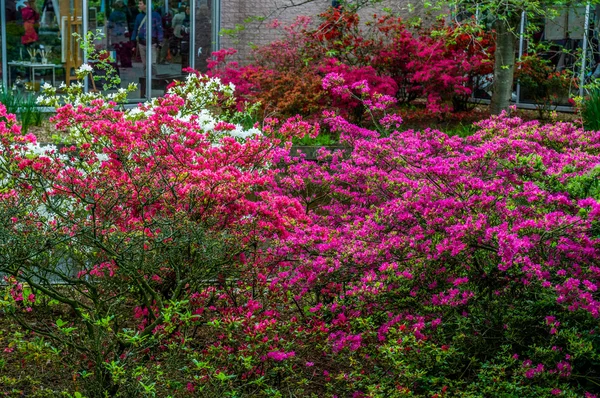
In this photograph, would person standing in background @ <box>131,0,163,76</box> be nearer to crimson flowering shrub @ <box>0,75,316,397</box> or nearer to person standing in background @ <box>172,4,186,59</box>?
person standing in background @ <box>172,4,186,59</box>

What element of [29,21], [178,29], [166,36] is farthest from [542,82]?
[29,21]

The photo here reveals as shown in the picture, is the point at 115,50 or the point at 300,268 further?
the point at 115,50

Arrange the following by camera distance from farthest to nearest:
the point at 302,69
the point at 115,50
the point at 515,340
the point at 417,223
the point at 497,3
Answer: the point at 115,50 → the point at 302,69 → the point at 497,3 → the point at 417,223 → the point at 515,340

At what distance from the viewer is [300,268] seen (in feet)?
18.4

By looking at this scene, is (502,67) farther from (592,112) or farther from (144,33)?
(144,33)

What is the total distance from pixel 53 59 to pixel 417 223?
36.9ft

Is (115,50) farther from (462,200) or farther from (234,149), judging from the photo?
(462,200)

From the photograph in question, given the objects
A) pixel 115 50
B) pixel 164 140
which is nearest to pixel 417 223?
pixel 164 140

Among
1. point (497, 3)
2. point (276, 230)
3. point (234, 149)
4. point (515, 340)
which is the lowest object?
point (515, 340)

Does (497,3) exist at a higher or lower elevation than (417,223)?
higher

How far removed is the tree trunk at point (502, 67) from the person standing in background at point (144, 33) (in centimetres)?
672

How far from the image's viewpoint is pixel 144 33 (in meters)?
16.4

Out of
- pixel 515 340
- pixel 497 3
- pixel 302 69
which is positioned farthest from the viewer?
pixel 302 69

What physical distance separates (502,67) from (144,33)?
7040 mm
